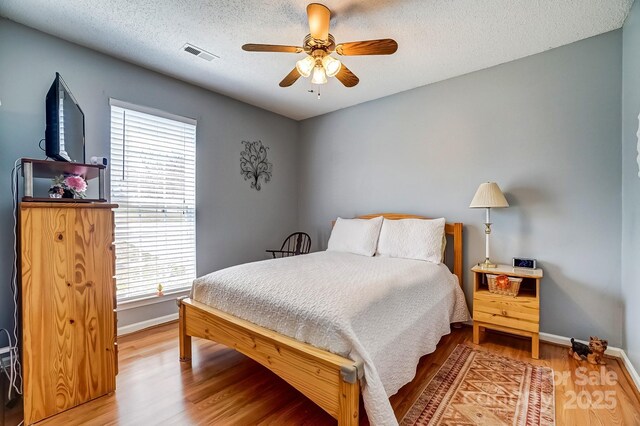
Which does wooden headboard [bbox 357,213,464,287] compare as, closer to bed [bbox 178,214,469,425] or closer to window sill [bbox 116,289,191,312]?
bed [bbox 178,214,469,425]

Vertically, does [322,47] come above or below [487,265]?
above

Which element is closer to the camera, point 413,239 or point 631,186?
point 631,186

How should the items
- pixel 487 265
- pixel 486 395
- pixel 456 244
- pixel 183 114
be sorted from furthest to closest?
pixel 183 114 → pixel 456 244 → pixel 487 265 → pixel 486 395

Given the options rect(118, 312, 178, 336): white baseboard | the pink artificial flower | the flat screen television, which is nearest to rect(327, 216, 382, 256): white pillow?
rect(118, 312, 178, 336): white baseboard

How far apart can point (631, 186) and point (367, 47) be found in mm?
2117

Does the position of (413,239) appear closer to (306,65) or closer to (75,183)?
(306,65)

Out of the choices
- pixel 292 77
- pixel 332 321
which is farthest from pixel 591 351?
pixel 292 77

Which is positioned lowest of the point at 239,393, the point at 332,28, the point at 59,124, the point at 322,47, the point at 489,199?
the point at 239,393

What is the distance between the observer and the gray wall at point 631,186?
198 centimetres

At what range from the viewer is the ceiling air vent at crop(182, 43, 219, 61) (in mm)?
2516

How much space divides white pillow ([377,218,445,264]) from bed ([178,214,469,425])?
0.23 m

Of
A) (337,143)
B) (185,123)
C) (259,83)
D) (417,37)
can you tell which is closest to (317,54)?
(417,37)

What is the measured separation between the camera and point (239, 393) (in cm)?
189

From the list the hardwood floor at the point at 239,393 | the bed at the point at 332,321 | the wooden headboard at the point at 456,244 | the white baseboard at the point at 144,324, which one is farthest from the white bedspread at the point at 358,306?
the white baseboard at the point at 144,324
